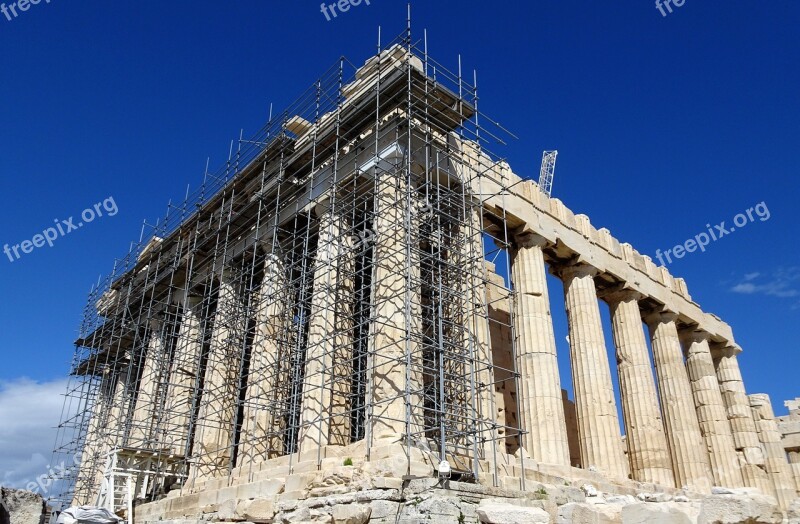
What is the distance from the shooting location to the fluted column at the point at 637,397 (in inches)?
901

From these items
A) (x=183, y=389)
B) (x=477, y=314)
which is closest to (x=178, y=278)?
(x=183, y=389)

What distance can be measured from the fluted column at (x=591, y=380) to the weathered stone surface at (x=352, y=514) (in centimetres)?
1039

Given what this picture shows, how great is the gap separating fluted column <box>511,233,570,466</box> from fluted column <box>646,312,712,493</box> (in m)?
7.87

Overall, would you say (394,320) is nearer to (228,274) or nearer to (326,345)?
(326,345)

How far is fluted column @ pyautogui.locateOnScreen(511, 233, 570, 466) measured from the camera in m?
19.6

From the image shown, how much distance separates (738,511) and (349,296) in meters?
13.0

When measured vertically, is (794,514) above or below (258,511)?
below

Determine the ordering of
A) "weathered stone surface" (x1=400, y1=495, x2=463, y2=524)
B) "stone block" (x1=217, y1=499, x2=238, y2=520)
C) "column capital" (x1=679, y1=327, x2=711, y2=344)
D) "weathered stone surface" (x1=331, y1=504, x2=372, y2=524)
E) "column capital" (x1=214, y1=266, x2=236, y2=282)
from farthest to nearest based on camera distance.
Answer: "column capital" (x1=679, y1=327, x2=711, y2=344) < "column capital" (x1=214, y1=266, x2=236, y2=282) < "stone block" (x1=217, y1=499, x2=238, y2=520) < "weathered stone surface" (x1=331, y1=504, x2=372, y2=524) < "weathered stone surface" (x1=400, y1=495, x2=463, y2=524)

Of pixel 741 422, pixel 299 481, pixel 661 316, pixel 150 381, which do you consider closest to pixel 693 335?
pixel 661 316

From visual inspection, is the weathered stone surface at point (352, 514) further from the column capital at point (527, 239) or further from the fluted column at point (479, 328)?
the column capital at point (527, 239)

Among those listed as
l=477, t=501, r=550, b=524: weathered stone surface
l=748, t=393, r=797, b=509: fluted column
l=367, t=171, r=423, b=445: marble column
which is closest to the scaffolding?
l=367, t=171, r=423, b=445: marble column

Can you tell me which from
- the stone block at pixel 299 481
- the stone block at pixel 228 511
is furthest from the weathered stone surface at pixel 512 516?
the stone block at pixel 228 511

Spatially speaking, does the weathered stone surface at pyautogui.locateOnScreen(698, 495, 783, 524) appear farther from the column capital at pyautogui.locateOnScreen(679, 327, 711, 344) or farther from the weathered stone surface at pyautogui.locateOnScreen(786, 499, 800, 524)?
the column capital at pyautogui.locateOnScreen(679, 327, 711, 344)

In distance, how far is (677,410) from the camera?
26.3 meters
